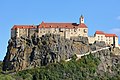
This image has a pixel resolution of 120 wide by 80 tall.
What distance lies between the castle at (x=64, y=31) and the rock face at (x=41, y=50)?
1862mm

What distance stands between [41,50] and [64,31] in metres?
9.45

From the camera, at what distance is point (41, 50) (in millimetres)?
166875

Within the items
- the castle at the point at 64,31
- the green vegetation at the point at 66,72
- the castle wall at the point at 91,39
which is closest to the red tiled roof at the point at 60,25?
the castle at the point at 64,31

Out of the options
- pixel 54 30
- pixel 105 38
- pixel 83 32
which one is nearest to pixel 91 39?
pixel 83 32

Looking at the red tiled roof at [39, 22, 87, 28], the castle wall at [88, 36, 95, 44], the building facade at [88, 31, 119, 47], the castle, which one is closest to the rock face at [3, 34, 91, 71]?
the castle

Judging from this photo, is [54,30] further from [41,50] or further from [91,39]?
[91,39]

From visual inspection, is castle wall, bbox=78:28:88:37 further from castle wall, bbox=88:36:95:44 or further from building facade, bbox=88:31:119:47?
building facade, bbox=88:31:119:47

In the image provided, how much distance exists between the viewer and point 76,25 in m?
174

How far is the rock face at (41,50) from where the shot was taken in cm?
16512

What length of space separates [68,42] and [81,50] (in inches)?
179

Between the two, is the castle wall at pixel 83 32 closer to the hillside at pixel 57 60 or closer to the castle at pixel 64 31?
the castle at pixel 64 31

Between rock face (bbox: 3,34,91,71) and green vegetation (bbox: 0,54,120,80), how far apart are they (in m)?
3.39

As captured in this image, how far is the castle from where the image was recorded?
170 m

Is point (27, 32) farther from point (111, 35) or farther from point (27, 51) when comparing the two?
point (111, 35)
